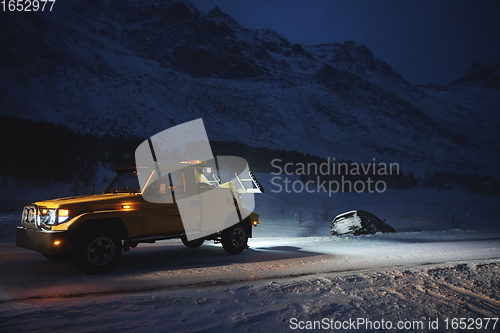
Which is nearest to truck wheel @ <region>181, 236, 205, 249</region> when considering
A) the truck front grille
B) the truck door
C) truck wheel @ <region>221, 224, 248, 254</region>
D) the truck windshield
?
truck wheel @ <region>221, 224, 248, 254</region>

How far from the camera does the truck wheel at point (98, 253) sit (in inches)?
267

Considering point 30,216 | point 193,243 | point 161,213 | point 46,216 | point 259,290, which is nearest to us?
point 259,290

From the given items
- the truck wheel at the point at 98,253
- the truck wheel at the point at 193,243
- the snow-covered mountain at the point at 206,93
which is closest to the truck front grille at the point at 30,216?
the truck wheel at the point at 98,253

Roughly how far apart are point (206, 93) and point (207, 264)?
9088 centimetres

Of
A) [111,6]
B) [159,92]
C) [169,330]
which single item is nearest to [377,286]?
[169,330]

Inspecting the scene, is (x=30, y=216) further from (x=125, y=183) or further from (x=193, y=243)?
(x=193, y=243)

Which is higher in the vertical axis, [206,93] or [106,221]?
[206,93]

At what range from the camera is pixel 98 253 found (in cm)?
703

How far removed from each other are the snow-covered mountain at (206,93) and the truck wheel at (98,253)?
5843cm

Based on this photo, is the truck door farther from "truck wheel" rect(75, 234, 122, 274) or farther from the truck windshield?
"truck wheel" rect(75, 234, 122, 274)

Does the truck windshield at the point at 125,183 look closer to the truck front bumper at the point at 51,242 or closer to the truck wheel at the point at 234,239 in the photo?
the truck front bumper at the point at 51,242

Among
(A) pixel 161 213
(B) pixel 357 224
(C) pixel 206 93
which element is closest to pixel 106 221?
(A) pixel 161 213

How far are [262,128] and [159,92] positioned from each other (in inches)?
1047

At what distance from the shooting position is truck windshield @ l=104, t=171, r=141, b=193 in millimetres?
8062
